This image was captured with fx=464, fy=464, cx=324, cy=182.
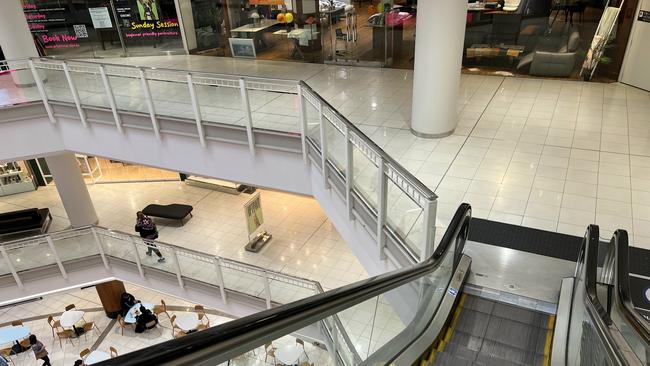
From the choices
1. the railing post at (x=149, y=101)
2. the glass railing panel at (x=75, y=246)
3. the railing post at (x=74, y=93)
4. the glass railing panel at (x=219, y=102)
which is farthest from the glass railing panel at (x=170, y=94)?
the glass railing panel at (x=75, y=246)

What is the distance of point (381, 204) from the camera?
421cm

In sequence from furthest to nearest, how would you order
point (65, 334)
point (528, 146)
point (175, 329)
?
point (175, 329) → point (65, 334) → point (528, 146)

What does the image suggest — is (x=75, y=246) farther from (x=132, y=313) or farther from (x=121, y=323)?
(x=121, y=323)

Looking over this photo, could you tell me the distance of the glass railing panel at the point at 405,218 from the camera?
144 inches

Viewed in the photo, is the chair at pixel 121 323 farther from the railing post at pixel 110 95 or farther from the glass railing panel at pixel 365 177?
the glass railing panel at pixel 365 177

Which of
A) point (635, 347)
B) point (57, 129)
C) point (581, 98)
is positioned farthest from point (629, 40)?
point (57, 129)

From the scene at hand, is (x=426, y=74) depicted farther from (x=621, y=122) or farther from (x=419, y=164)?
(x=621, y=122)

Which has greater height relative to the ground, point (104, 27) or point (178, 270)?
point (104, 27)

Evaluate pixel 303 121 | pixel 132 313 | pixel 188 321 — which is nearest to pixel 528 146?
pixel 303 121

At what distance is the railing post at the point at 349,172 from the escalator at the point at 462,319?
1327 millimetres

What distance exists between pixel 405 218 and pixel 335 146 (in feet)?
5.13

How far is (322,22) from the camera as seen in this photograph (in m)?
11.3

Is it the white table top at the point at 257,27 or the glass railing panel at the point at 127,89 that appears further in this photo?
the white table top at the point at 257,27

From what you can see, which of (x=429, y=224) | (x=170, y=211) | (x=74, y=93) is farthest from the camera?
(x=170, y=211)
